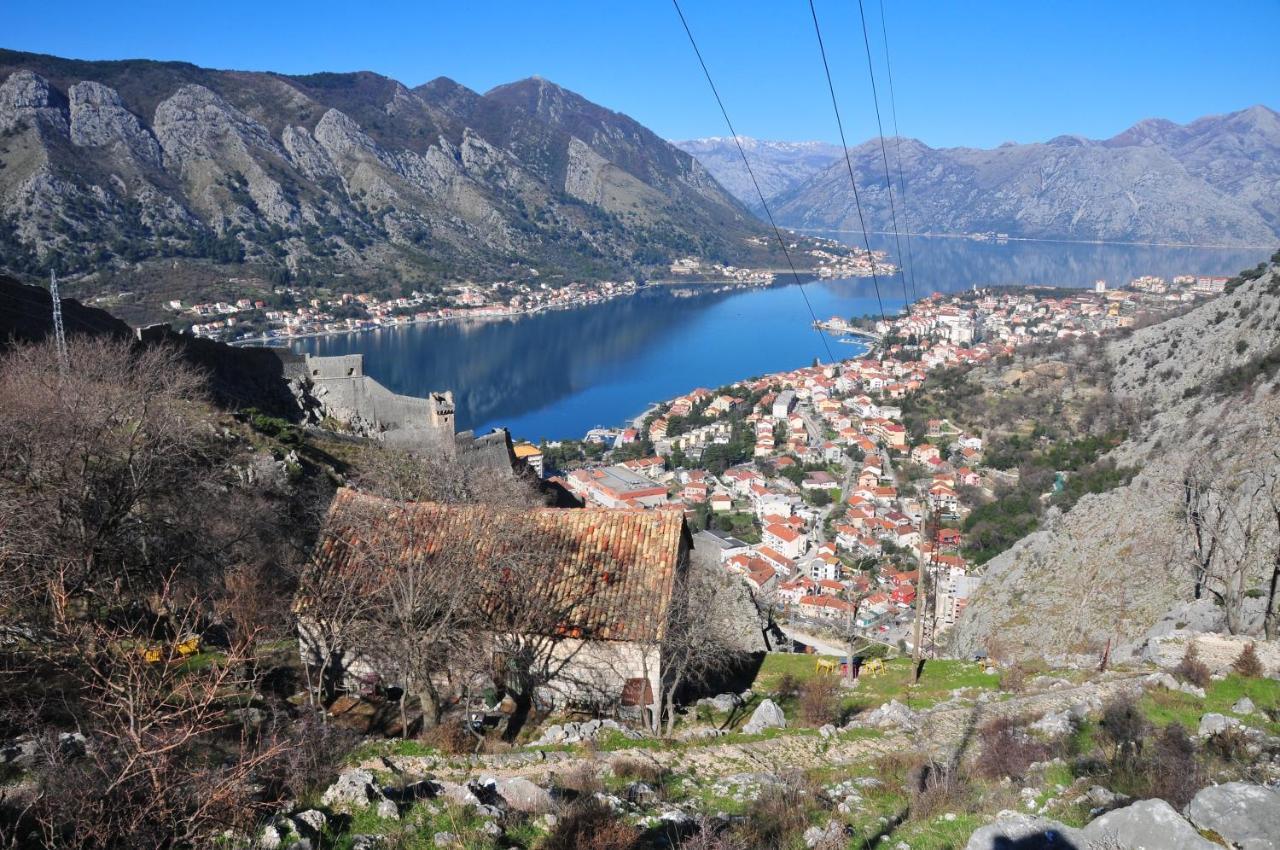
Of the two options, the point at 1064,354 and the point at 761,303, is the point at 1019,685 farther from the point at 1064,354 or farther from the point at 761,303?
the point at 761,303

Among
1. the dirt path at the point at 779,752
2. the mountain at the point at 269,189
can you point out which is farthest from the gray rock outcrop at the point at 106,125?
the dirt path at the point at 779,752

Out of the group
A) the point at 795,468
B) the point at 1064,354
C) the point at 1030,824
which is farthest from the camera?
the point at 1064,354

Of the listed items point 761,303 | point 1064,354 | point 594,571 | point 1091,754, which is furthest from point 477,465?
point 761,303

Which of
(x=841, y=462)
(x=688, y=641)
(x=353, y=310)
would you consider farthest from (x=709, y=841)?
(x=353, y=310)

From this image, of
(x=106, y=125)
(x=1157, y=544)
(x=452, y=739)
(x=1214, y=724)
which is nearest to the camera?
(x=1214, y=724)

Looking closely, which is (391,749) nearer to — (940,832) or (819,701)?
(940,832)

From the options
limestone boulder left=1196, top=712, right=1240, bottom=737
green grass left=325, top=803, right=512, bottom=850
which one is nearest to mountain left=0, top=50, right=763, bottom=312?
green grass left=325, top=803, right=512, bottom=850

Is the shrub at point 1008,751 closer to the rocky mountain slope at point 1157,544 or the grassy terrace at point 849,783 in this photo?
the grassy terrace at point 849,783
